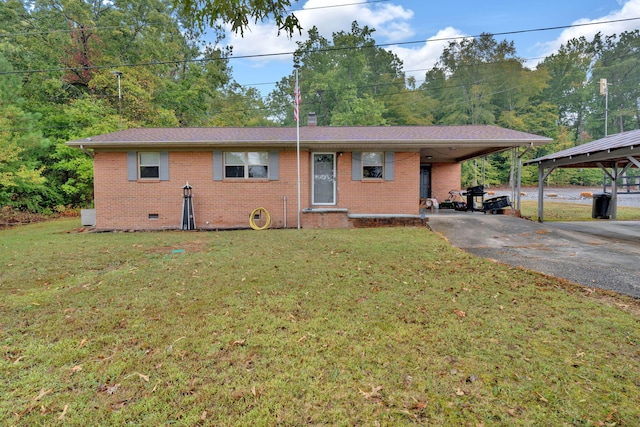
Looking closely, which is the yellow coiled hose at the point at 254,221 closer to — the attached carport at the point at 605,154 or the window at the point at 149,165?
the window at the point at 149,165

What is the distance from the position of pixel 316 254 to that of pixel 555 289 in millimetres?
3764

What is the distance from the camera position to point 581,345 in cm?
270

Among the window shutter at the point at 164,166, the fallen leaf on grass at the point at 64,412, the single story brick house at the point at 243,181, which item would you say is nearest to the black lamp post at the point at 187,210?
the single story brick house at the point at 243,181

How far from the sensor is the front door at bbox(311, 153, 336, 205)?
10.7m

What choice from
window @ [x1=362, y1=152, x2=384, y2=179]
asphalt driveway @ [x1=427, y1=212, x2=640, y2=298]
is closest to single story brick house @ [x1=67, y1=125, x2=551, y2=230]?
window @ [x1=362, y1=152, x2=384, y2=179]

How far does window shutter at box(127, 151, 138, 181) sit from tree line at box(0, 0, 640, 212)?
3677 millimetres

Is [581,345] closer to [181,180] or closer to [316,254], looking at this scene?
[316,254]

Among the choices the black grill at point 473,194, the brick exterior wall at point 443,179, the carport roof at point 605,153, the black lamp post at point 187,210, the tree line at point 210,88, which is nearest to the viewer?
the carport roof at point 605,153

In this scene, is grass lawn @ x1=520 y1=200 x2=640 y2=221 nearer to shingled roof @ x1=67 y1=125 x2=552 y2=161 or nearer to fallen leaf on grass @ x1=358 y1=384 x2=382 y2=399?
shingled roof @ x1=67 y1=125 x2=552 y2=161

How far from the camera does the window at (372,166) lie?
10484mm

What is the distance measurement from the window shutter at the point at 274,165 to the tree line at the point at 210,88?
3.79 meters

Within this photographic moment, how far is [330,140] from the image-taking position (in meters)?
9.80

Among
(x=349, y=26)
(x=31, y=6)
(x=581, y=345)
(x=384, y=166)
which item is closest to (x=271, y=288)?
(x=581, y=345)

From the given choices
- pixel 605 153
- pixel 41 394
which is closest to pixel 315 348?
pixel 41 394
